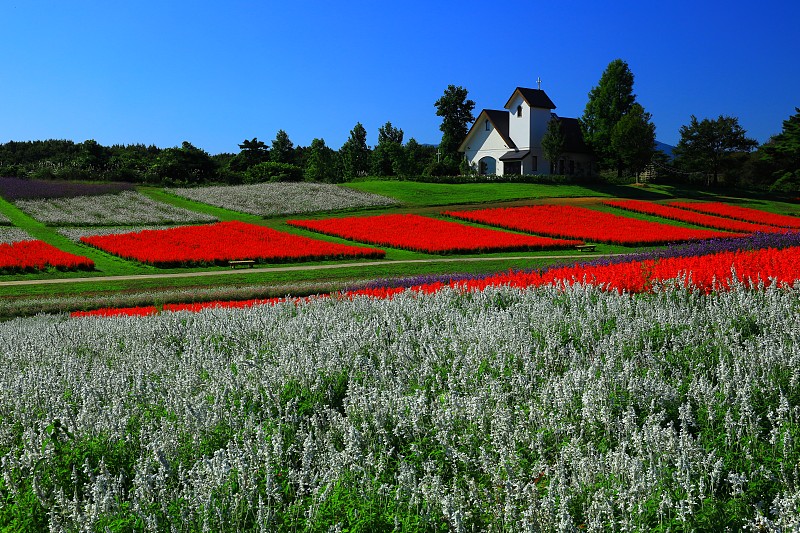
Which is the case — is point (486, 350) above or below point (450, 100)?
below

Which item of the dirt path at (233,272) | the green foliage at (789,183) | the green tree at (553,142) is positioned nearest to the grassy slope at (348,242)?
the dirt path at (233,272)

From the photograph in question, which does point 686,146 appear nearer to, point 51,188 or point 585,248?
point 585,248

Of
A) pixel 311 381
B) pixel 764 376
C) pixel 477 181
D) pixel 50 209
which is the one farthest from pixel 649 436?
pixel 477 181

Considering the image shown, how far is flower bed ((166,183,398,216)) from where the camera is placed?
47.9 meters

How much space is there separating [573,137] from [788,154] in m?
21.6

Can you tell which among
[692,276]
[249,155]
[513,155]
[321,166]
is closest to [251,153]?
[249,155]

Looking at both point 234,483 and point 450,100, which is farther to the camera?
point 450,100

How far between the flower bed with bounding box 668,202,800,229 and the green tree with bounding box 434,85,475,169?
124ft

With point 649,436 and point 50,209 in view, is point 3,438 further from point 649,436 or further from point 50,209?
point 50,209

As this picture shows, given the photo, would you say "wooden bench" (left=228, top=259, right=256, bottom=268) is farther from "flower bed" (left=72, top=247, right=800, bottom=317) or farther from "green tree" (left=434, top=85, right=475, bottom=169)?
"green tree" (left=434, top=85, right=475, bottom=169)

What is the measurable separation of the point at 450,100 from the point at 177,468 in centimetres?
8423

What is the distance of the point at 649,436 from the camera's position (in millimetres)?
4281

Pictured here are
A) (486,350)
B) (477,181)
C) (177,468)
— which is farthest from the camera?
(477,181)

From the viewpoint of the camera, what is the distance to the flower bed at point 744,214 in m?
43.7
